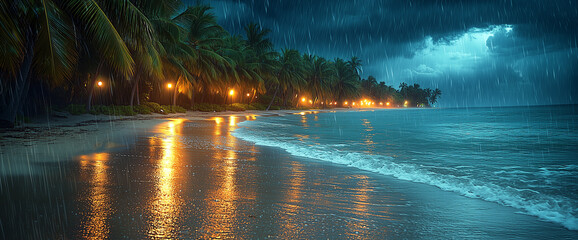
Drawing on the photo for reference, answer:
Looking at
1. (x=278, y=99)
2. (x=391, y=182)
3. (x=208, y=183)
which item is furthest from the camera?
(x=278, y=99)

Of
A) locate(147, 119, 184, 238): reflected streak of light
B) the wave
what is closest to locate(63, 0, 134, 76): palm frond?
locate(147, 119, 184, 238): reflected streak of light

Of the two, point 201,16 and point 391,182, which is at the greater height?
point 201,16

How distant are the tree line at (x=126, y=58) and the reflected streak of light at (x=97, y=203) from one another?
4.26m

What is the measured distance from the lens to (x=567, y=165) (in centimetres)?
759

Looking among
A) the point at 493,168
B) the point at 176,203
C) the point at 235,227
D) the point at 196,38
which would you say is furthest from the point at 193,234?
the point at 196,38

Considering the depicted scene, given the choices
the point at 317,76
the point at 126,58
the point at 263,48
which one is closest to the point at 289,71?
the point at 263,48

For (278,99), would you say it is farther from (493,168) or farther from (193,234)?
(193,234)

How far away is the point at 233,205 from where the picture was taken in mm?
3545

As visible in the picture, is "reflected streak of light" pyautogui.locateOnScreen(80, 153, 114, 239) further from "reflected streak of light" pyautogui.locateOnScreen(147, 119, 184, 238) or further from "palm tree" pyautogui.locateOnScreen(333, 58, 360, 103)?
"palm tree" pyautogui.locateOnScreen(333, 58, 360, 103)

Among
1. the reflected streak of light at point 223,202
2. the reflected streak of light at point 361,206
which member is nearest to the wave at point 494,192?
the reflected streak of light at point 361,206

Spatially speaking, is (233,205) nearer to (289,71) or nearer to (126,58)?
(126,58)

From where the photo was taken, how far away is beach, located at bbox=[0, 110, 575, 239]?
112 inches

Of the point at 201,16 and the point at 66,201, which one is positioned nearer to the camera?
the point at 66,201

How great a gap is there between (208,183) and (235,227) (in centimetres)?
181
